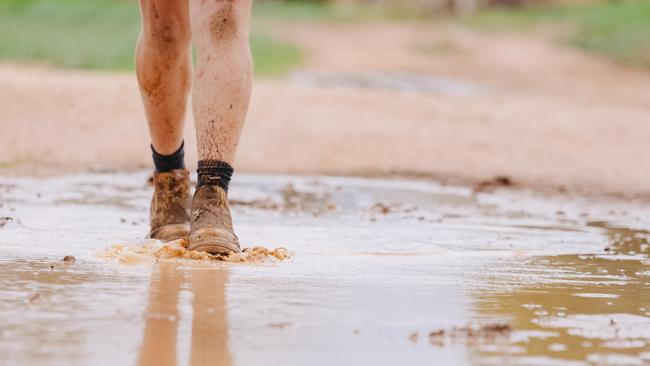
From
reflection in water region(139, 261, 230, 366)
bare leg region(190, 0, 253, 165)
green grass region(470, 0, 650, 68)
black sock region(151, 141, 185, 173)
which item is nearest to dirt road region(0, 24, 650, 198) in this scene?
black sock region(151, 141, 185, 173)

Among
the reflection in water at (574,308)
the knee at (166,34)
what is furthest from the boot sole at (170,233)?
the reflection in water at (574,308)

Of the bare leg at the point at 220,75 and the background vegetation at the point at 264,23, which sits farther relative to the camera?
the background vegetation at the point at 264,23

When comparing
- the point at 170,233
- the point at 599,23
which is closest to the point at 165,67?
the point at 170,233

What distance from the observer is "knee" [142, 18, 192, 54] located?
402 cm

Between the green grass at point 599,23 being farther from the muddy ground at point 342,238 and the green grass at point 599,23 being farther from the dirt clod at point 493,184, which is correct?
the dirt clod at point 493,184

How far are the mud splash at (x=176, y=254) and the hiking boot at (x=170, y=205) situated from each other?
37 centimetres

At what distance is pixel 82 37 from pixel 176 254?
17383 mm

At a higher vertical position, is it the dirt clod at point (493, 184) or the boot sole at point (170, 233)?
the dirt clod at point (493, 184)

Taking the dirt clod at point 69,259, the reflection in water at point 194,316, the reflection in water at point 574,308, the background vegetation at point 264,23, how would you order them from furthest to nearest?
the background vegetation at point 264,23, the dirt clod at point 69,259, the reflection in water at point 574,308, the reflection in water at point 194,316

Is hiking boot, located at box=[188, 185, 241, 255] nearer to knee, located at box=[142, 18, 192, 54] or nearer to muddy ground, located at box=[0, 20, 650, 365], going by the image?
muddy ground, located at box=[0, 20, 650, 365]

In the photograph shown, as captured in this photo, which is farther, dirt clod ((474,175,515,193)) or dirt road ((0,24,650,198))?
dirt road ((0,24,650,198))

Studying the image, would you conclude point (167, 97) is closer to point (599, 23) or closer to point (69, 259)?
point (69, 259)

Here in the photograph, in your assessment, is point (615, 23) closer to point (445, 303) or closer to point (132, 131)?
point (132, 131)

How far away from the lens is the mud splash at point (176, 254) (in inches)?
133
